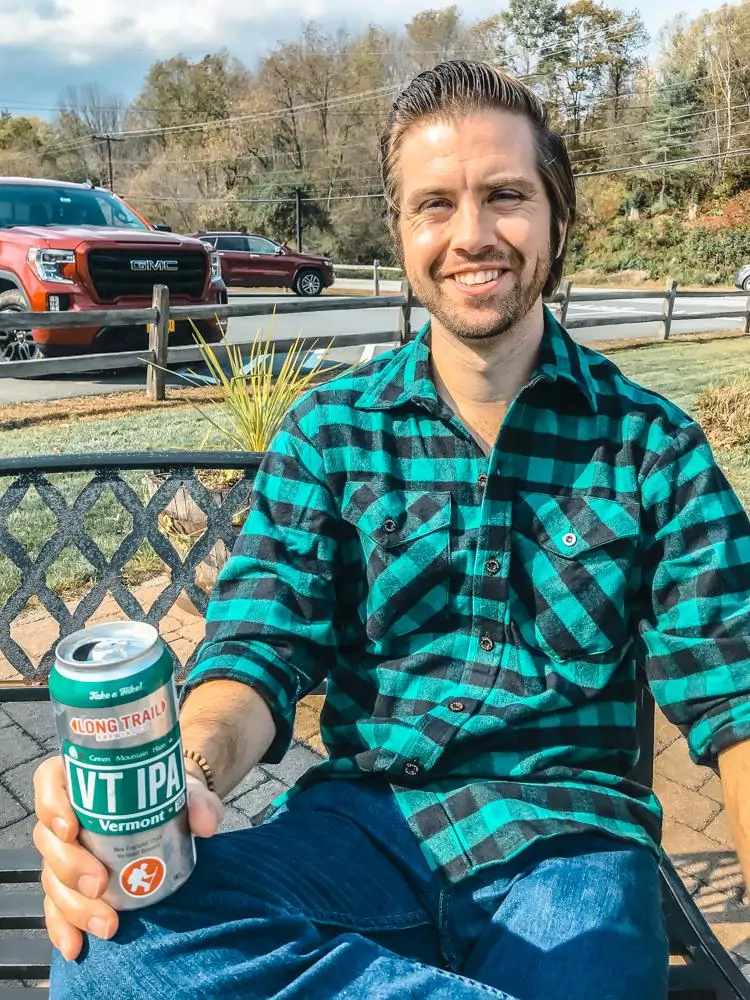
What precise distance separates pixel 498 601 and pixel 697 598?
13.8 inches

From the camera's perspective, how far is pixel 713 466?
1619 mm

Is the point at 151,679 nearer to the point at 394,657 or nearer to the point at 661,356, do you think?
the point at 394,657

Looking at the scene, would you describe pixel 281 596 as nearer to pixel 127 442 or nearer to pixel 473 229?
pixel 473 229

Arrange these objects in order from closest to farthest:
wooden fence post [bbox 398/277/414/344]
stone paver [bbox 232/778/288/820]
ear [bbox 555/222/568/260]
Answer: ear [bbox 555/222/568/260] < stone paver [bbox 232/778/288/820] < wooden fence post [bbox 398/277/414/344]

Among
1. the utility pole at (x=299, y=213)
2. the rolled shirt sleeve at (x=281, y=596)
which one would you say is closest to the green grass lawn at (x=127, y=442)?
the rolled shirt sleeve at (x=281, y=596)

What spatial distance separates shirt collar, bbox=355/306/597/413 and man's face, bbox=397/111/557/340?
105 millimetres

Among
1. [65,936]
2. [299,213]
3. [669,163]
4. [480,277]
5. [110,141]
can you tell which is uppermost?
[110,141]

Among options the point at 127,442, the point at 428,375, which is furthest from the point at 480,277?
the point at 127,442

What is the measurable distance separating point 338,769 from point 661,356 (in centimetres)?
1123

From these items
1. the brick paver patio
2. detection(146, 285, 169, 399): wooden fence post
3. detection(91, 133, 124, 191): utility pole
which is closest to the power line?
detection(91, 133, 124, 191): utility pole

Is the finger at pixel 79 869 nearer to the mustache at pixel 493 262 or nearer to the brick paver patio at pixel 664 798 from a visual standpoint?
the mustache at pixel 493 262

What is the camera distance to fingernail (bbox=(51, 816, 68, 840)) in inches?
39.8

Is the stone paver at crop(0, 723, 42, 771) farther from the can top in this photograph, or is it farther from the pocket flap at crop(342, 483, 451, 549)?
the can top

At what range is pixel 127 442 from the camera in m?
6.54
